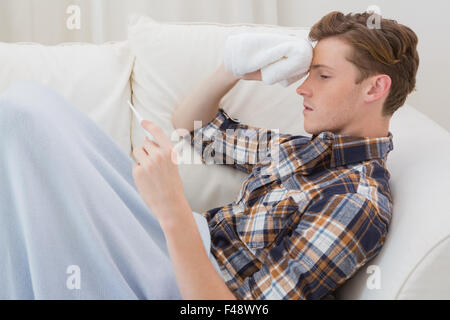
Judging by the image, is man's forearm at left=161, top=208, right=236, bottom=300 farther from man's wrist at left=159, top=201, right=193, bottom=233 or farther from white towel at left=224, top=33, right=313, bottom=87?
white towel at left=224, top=33, right=313, bottom=87

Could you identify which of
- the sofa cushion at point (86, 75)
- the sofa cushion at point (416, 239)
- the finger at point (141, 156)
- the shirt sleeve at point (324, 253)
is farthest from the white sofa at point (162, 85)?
the finger at point (141, 156)

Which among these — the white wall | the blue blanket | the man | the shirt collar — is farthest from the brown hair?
the white wall

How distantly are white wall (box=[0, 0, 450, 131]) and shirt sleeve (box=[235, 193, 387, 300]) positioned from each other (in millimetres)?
1172

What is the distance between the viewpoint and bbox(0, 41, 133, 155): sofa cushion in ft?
4.27

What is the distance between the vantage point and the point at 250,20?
6.02 feet

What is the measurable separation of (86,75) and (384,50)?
0.81m

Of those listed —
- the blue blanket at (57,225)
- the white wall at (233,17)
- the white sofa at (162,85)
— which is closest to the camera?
the blue blanket at (57,225)

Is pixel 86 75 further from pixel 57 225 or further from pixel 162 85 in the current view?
pixel 57 225

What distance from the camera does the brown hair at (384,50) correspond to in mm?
1002

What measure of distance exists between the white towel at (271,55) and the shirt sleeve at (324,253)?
1.11 ft

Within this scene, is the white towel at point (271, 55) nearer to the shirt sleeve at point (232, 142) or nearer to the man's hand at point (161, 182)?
the shirt sleeve at point (232, 142)

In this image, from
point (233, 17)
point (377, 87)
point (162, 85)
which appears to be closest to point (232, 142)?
point (162, 85)

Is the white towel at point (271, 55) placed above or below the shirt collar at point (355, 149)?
above

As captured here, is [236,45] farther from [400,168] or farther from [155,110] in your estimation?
[400,168]
